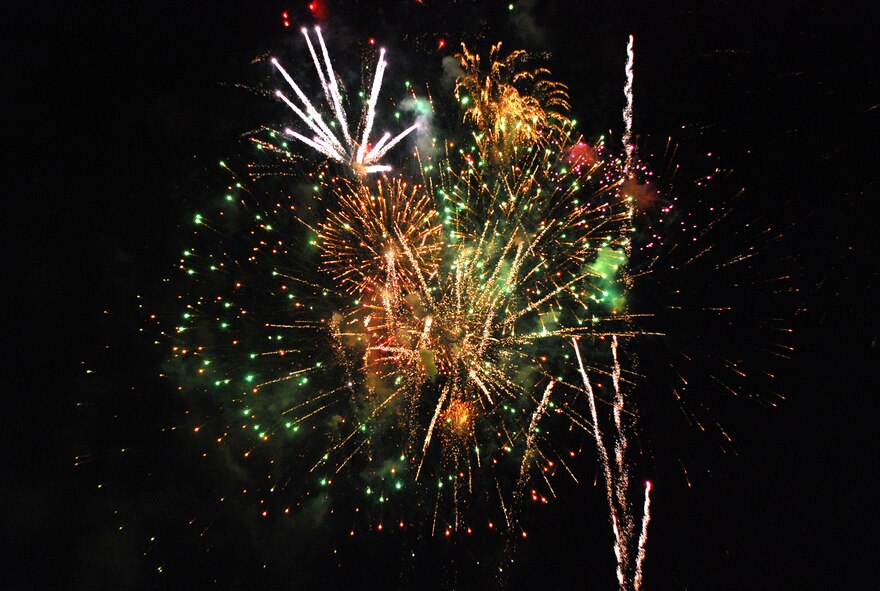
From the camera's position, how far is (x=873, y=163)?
307 cm

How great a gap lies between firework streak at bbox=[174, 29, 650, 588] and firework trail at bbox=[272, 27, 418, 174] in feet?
0.08

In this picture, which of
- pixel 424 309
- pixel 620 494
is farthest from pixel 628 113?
pixel 620 494

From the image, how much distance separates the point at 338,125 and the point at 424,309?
99.9 inches

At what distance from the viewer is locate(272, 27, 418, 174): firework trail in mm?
4246

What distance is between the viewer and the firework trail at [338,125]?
13.9 ft

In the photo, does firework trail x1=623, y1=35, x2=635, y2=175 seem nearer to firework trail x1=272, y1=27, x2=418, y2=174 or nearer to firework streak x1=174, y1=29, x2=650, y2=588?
firework streak x1=174, y1=29, x2=650, y2=588

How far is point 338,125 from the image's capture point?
176 inches

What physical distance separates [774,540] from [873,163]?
242 inches

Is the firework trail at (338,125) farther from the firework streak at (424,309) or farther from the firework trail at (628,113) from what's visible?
the firework trail at (628,113)

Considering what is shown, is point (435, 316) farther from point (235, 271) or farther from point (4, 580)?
point (4, 580)

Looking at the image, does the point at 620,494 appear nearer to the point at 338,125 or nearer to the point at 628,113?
the point at 628,113

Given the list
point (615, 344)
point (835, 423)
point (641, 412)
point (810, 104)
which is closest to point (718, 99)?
point (810, 104)

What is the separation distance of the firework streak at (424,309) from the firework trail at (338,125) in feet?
0.08

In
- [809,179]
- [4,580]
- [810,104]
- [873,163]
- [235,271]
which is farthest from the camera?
[4,580]
